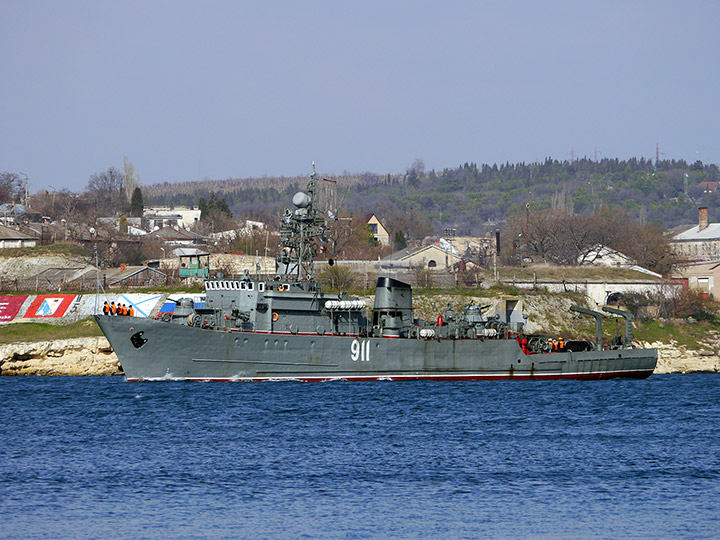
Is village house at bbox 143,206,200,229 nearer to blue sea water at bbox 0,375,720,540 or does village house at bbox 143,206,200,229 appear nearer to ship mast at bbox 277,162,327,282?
ship mast at bbox 277,162,327,282

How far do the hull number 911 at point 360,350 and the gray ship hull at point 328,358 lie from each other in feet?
0.19

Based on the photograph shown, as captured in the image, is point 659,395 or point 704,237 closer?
point 659,395

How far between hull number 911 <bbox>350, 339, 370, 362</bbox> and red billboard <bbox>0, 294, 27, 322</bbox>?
3023 cm

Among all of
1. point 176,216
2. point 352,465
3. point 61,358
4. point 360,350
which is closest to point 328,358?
point 360,350

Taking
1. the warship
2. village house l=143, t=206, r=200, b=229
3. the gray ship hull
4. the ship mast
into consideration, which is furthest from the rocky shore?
village house l=143, t=206, r=200, b=229

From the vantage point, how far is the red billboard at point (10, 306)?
71.9m

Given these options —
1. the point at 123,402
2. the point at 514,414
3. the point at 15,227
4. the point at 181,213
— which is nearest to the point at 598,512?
the point at 514,414

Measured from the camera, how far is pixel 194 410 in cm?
4194

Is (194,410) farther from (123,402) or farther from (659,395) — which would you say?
(659,395)

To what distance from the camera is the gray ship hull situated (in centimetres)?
5181

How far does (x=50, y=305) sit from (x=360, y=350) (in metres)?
29.2

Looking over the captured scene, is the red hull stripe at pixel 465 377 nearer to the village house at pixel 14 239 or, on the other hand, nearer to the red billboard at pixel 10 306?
the red billboard at pixel 10 306

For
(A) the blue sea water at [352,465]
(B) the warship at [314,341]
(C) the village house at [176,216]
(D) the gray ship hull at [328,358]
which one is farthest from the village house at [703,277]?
(C) the village house at [176,216]

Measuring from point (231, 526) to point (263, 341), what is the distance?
30.2 metres
